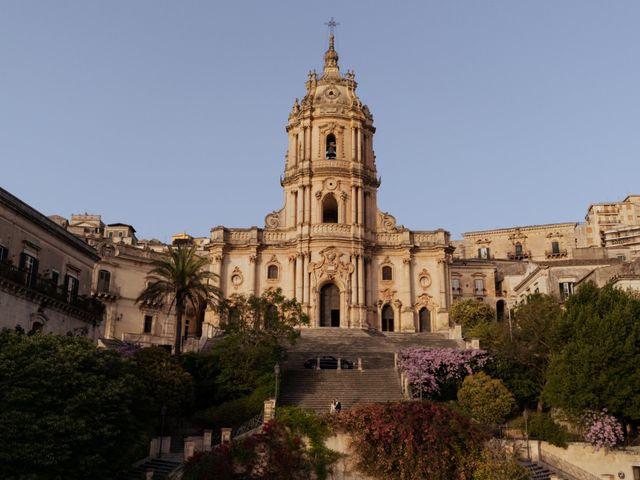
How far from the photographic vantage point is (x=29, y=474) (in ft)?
78.3

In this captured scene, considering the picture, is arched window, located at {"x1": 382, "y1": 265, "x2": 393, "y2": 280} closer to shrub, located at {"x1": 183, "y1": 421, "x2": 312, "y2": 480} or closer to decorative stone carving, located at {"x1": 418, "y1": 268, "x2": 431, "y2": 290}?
decorative stone carving, located at {"x1": 418, "y1": 268, "x2": 431, "y2": 290}

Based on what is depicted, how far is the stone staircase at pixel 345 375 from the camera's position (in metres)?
37.6

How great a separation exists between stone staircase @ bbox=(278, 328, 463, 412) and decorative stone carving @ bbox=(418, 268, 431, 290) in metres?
8.87

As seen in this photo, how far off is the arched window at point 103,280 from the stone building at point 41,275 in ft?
59.6

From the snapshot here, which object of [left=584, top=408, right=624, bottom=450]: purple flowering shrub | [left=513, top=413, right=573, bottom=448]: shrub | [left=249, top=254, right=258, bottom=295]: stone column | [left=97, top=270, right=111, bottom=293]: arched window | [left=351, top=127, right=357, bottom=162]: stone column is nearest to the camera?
[left=584, top=408, right=624, bottom=450]: purple flowering shrub

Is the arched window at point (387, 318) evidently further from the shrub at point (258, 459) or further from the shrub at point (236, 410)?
the shrub at point (258, 459)

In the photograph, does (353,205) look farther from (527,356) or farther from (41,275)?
(41,275)

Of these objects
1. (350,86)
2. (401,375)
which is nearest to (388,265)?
(350,86)

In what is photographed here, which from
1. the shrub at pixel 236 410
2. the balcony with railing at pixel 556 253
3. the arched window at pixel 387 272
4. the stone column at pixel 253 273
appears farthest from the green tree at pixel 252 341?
the balcony with railing at pixel 556 253

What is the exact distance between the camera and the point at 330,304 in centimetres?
5966

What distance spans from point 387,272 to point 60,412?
39.0 meters

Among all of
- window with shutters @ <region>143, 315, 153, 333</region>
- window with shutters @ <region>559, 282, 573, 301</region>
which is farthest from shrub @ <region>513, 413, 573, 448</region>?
window with shutters @ <region>143, 315, 153, 333</region>

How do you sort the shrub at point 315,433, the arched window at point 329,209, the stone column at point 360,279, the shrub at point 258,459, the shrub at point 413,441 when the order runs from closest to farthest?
the shrub at point 258,459 < the shrub at point 413,441 < the shrub at point 315,433 < the stone column at point 360,279 < the arched window at point 329,209

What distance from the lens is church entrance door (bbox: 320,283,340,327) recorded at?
195ft
